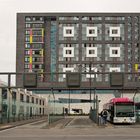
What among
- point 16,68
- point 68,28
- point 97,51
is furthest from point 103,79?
point 16,68

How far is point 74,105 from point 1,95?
257 ft

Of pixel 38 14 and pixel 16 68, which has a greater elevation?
pixel 38 14

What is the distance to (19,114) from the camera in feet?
220

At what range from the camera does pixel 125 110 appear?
183 feet

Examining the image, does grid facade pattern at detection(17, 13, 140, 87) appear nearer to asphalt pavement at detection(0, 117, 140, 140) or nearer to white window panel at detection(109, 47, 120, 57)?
white window panel at detection(109, 47, 120, 57)

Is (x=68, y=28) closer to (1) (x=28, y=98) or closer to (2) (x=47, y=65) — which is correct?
(2) (x=47, y=65)

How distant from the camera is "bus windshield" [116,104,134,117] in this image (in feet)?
182

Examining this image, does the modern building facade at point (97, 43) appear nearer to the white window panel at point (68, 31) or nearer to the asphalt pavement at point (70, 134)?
the white window panel at point (68, 31)

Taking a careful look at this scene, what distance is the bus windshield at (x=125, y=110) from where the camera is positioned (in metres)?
55.6

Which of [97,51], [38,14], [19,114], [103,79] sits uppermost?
[38,14]

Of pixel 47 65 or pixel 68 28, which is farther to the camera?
pixel 47 65

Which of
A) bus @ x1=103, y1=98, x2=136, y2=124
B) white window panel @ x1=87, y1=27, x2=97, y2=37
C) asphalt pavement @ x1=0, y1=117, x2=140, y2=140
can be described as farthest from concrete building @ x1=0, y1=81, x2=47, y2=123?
white window panel @ x1=87, y1=27, x2=97, y2=37

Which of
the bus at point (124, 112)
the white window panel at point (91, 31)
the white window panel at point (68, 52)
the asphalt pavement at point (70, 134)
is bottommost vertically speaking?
the asphalt pavement at point (70, 134)

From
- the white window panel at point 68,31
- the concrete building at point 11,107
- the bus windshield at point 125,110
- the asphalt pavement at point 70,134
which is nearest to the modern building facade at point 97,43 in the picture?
the white window panel at point 68,31
